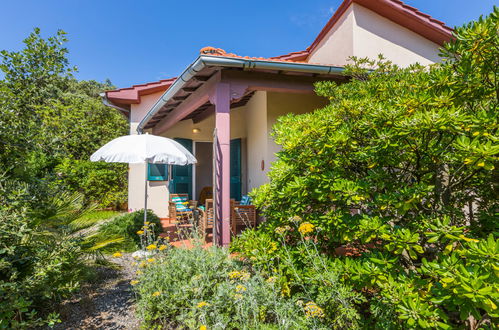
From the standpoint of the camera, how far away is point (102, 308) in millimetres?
3221

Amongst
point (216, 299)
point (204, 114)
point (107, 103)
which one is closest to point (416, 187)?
point (216, 299)

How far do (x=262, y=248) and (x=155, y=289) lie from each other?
133 centimetres

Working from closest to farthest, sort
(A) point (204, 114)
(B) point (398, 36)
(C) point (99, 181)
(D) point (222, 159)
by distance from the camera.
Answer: (D) point (222, 159) → (B) point (398, 36) → (A) point (204, 114) → (C) point (99, 181)

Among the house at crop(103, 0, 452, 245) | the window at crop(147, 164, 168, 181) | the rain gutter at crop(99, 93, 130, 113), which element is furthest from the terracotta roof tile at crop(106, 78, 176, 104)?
the window at crop(147, 164, 168, 181)

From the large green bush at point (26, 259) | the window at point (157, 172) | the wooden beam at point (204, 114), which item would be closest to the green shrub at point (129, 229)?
the large green bush at point (26, 259)

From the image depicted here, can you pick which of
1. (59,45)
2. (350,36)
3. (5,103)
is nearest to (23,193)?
(5,103)

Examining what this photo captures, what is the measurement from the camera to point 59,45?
10.4ft

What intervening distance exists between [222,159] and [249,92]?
1.85 metres

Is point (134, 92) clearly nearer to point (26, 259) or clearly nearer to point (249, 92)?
point (249, 92)

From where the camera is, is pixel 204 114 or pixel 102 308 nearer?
pixel 102 308

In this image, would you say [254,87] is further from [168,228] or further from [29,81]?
[168,228]

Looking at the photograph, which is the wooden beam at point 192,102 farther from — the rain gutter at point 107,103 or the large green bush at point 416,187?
the large green bush at point 416,187

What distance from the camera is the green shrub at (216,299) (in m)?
2.27

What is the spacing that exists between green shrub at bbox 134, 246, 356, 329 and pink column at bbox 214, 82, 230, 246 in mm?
1025
